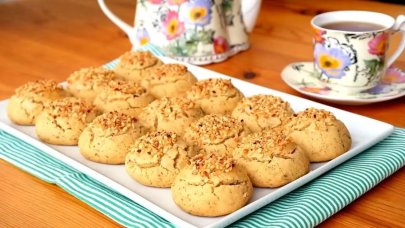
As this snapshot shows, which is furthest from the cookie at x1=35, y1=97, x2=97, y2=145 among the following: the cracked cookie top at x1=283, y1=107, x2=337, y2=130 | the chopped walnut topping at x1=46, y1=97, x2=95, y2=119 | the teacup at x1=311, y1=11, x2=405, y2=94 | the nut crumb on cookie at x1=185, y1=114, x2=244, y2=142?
the teacup at x1=311, y1=11, x2=405, y2=94

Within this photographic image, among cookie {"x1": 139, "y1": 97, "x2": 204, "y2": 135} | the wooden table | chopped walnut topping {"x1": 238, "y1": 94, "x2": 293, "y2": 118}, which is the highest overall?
chopped walnut topping {"x1": 238, "y1": 94, "x2": 293, "y2": 118}

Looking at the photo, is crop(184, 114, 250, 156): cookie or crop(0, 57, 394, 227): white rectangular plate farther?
crop(184, 114, 250, 156): cookie

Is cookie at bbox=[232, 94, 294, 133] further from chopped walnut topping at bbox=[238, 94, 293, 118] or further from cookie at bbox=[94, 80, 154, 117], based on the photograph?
cookie at bbox=[94, 80, 154, 117]

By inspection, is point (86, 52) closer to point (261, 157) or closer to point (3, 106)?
point (3, 106)

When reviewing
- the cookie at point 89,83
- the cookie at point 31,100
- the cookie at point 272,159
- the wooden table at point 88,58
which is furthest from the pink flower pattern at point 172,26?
the cookie at point 272,159

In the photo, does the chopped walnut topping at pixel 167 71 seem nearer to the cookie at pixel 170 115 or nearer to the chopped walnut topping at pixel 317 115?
the cookie at pixel 170 115

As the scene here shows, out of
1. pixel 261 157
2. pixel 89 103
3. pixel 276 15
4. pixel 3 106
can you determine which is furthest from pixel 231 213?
pixel 276 15

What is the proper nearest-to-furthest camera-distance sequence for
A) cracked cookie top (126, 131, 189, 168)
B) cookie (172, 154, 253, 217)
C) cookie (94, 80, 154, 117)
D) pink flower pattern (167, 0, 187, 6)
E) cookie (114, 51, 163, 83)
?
cookie (172, 154, 253, 217) < cracked cookie top (126, 131, 189, 168) < cookie (94, 80, 154, 117) < cookie (114, 51, 163, 83) < pink flower pattern (167, 0, 187, 6)
